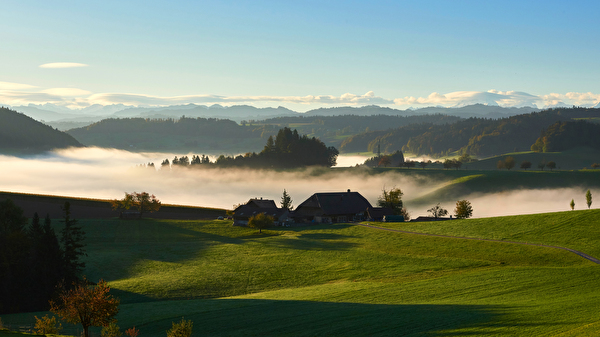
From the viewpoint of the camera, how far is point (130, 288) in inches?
2158

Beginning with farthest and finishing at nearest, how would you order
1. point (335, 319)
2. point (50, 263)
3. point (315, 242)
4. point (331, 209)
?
point (331, 209) < point (315, 242) < point (50, 263) < point (335, 319)

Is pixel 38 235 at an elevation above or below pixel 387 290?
above

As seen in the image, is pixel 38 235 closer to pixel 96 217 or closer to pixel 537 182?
pixel 96 217

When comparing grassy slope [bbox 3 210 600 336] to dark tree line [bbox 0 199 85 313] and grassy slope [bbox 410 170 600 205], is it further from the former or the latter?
grassy slope [bbox 410 170 600 205]

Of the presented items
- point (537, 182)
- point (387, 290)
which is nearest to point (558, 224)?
point (387, 290)

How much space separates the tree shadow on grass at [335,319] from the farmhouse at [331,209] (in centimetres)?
7563

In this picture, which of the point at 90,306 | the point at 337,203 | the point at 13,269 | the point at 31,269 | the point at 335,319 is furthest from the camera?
the point at 337,203

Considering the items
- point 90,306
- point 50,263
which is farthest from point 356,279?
point 50,263

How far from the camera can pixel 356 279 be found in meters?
54.5

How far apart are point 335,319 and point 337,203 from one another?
284ft

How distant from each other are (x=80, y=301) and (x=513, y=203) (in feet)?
498

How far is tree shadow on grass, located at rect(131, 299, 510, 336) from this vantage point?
29.5 metres

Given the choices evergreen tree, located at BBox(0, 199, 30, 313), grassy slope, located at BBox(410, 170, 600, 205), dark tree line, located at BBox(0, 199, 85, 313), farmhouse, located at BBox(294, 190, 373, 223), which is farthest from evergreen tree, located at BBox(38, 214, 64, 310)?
grassy slope, located at BBox(410, 170, 600, 205)

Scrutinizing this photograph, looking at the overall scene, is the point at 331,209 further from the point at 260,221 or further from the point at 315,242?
the point at 315,242
